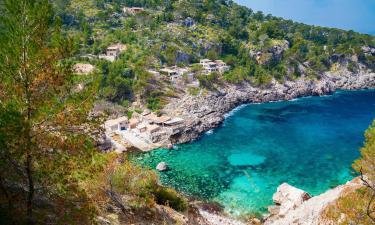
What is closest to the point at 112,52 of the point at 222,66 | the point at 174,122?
the point at 222,66

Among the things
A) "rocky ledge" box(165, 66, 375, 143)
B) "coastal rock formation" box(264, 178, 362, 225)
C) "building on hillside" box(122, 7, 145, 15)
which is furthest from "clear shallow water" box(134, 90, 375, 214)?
"building on hillside" box(122, 7, 145, 15)

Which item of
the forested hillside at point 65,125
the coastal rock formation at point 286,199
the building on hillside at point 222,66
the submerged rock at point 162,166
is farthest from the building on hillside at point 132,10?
the coastal rock formation at point 286,199

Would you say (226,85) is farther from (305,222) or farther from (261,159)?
(305,222)

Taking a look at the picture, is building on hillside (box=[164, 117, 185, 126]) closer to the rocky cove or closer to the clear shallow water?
the rocky cove

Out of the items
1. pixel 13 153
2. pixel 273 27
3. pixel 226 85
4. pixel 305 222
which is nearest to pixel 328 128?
pixel 226 85

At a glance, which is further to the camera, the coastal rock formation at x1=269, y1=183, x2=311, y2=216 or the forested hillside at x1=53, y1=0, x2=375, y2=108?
the forested hillside at x1=53, y1=0, x2=375, y2=108

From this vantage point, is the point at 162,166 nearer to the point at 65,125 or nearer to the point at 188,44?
the point at 65,125
